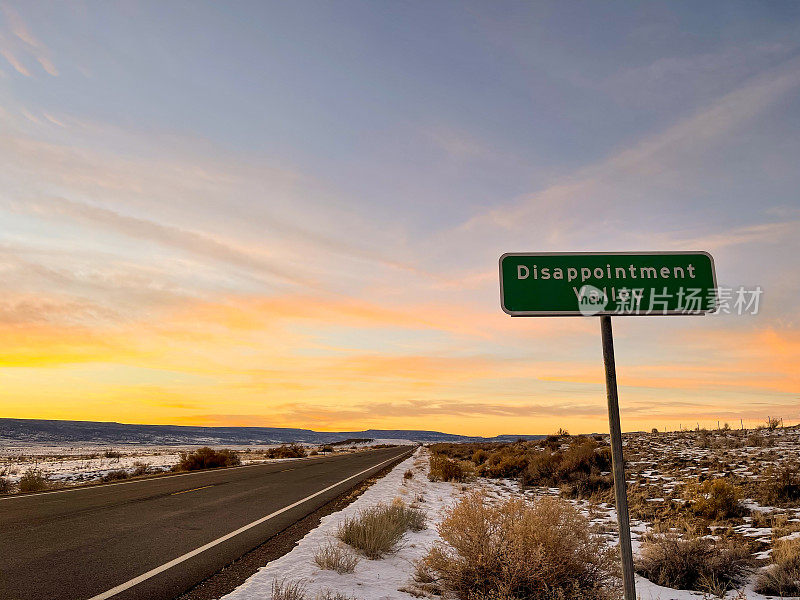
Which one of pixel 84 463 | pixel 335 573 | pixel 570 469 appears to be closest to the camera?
pixel 335 573

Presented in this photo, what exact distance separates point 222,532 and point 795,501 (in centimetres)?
1307

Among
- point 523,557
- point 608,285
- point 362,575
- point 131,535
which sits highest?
point 608,285

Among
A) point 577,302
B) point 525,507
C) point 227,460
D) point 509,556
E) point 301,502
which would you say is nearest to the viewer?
point 577,302

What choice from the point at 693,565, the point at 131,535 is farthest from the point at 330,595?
the point at 131,535

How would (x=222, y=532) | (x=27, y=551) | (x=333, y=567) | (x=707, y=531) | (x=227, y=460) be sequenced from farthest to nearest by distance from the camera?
(x=227, y=460) < (x=707, y=531) < (x=222, y=532) < (x=27, y=551) < (x=333, y=567)

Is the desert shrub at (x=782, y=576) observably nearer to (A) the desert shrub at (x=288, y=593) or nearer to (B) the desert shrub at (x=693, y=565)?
(B) the desert shrub at (x=693, y=565)

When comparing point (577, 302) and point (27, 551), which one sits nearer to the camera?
point (577, 302)

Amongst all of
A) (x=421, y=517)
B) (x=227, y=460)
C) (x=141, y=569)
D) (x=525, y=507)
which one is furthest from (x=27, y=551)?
(x=227, y=460)

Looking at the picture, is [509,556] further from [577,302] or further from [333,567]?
[577,302]

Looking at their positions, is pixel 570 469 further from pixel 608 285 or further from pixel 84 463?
pixel 84 463

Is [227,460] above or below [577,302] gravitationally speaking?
below

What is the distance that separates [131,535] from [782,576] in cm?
979

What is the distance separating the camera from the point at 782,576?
6.48 metres

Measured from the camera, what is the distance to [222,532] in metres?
9.25
